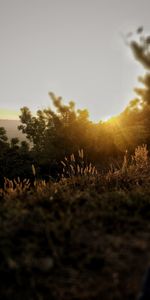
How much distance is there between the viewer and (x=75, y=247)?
10.9 ft

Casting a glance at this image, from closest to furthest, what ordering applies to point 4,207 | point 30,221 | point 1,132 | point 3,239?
point 3,239 → point 30,221 → point 4,207 → point 1,132

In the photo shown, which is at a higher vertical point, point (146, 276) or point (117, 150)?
point (117, 150)

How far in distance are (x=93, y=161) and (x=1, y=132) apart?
24.9 feet

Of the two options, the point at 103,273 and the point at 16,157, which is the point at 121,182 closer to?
the point at 103,273

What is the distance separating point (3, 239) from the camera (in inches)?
139

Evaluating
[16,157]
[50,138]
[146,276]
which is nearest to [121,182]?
[146,276]

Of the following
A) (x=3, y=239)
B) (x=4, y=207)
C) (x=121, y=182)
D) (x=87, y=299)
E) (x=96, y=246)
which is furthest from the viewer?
(x=121, y=182)

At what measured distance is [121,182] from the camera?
637cm

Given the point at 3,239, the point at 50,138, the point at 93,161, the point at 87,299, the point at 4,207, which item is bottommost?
the point at 87,299

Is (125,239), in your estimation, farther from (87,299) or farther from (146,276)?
(87,299)

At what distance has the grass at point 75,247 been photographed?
2.79 meters

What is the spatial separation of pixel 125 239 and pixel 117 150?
505 inches

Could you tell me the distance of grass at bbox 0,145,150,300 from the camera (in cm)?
279

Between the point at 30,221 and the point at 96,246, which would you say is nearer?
the point at 96,246
